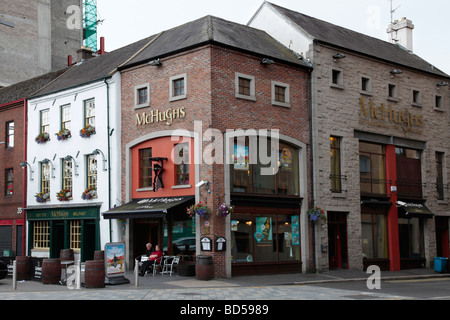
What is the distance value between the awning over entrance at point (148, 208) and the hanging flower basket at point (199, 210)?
0.58m

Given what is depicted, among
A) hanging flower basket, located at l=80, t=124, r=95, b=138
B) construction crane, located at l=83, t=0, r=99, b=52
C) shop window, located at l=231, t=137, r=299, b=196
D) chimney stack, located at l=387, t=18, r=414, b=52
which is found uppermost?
construction crane, located at l=83, t=0, r=99, b=52

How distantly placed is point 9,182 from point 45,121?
4487 millimetres

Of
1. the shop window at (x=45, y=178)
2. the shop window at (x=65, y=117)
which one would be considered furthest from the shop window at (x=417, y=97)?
the shop window at (x=45, y=178)

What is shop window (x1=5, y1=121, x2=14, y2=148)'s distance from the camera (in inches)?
1213

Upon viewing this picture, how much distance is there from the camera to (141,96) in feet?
79.4

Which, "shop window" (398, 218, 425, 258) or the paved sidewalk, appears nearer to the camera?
the paved sidewalk

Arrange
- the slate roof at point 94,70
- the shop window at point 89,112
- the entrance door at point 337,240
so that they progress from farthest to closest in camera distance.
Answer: the slate roof at point 94,70, the shop window at point 89,112, the entrance door at point 337,240

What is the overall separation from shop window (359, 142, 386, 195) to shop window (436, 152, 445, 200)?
4.38 meters

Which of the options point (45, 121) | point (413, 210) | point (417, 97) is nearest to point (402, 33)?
point (417, 97)

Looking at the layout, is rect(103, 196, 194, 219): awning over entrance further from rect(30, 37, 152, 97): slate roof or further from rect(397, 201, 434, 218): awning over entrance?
rect(397, 201, 434, 218): awning over entrance

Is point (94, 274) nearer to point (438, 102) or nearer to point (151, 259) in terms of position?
point (151, 259)

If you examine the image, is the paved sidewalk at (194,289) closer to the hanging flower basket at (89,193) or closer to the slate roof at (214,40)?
the hanging flower basket at (89,193)

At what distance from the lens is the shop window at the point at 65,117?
27.4 m

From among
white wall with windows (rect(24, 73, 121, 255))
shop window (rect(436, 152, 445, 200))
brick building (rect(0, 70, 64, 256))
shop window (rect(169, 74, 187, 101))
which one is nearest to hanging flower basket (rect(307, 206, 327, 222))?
shop window (rect(169, 74, 187, 101))
